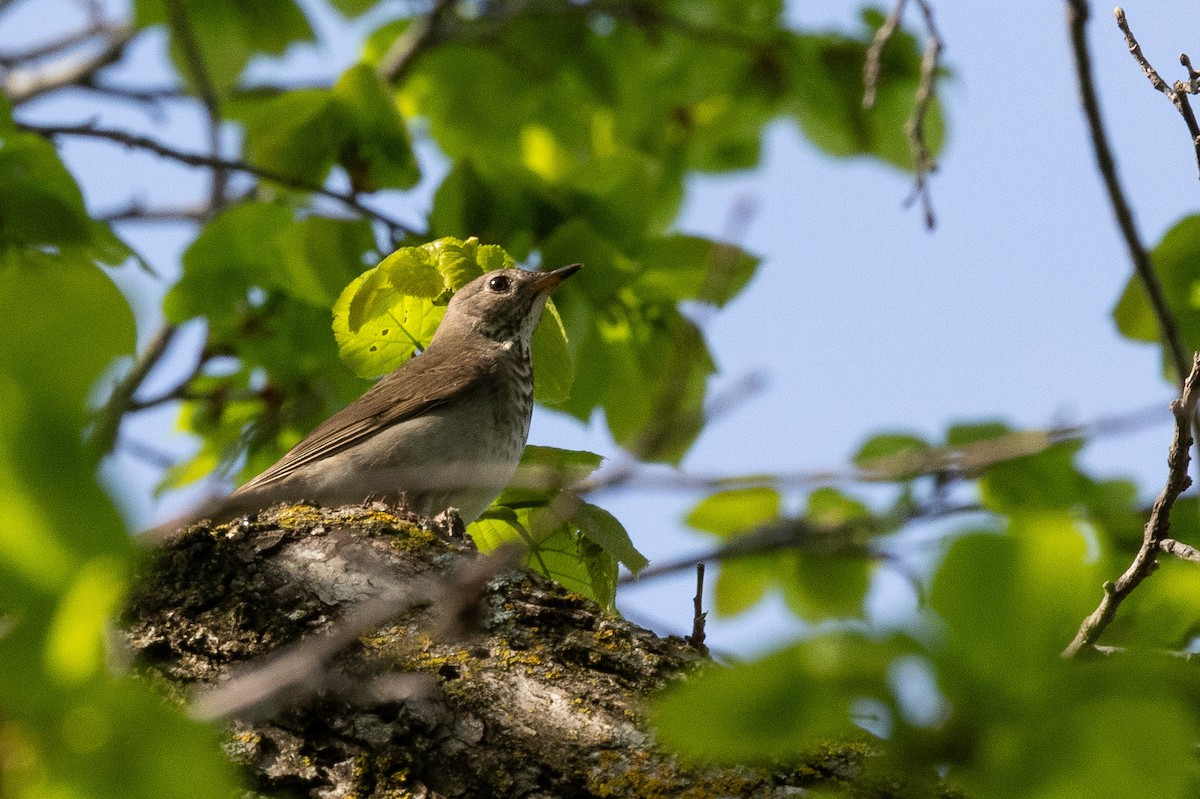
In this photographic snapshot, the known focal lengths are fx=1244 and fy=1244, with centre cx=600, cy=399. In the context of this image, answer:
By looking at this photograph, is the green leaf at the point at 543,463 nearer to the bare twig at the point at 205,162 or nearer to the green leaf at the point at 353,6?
the bare twig at the point at 205,162

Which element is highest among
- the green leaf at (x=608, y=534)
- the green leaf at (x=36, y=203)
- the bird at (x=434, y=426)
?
the green leaf at (x=36, y=203)

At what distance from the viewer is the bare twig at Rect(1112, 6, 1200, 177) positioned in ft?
9.00

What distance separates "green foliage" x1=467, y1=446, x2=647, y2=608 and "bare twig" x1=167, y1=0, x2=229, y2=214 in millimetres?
2592

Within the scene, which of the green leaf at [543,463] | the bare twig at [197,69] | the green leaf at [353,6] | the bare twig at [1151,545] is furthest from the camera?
the green leaf at [353,6]

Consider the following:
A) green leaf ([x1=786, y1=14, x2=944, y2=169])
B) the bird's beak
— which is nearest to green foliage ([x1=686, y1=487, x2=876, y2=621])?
the bird's beak

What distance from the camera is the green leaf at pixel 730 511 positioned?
4.75m

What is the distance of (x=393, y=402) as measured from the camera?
19.2 ft

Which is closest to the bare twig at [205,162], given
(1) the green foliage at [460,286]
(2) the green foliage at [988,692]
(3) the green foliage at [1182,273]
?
(1) the green foliage at [460,286]

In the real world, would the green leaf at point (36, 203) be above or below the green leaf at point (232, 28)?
below

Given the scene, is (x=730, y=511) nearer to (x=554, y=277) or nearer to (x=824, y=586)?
(x=824, y=586)

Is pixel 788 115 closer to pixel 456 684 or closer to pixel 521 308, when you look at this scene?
pixel 521 308

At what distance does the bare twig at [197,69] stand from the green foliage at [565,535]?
8.50 ft

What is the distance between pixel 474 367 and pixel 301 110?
1.51 metres

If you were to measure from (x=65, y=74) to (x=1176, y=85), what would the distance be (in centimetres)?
782
